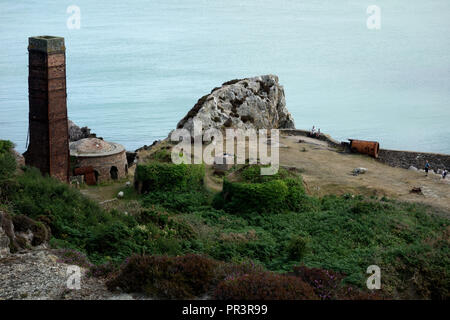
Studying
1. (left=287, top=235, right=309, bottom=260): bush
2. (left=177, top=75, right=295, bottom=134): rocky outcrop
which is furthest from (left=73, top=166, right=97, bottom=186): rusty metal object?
(left=287, top=235, right=309, bottom=260): bush

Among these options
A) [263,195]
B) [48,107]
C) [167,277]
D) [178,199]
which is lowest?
[178,199]

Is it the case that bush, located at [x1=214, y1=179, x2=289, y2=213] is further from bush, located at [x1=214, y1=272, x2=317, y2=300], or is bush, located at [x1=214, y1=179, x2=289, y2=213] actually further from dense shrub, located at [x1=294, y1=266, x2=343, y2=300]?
bush, located at [x1=214, y1=272, x2=317, y2=300]

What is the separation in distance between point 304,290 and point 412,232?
12.1 m

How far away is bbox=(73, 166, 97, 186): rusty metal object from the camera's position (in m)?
32.7

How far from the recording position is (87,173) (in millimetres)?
32938

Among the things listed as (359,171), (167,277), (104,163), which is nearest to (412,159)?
(359,171)

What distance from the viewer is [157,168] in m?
29.9

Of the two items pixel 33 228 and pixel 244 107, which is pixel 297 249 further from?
pixel 244 107

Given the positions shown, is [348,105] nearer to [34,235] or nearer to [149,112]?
[149,112]

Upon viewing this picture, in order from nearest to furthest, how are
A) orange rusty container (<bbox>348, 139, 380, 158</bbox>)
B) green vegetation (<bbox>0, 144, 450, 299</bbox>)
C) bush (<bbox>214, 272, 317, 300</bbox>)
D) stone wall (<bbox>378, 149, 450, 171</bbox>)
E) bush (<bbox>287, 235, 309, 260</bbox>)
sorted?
bush (<bbox>214, 272, 317, 300</bbox>)
green vegetation (<bbox>0, 144, 450, 299</bbox>)
bush (<bbox>287, 235, 309, 260</bbox>)
stone wall (<bbox>378, 149, 450, 171</bbox>)
orange rusty container (<bbox>348, 139, 380, 158</bbox>)

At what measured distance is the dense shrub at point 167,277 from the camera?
41.0 feet

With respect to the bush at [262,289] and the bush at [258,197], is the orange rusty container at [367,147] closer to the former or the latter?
the bush at [258,197]

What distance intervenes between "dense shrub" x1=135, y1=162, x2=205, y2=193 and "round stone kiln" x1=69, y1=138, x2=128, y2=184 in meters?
4.36

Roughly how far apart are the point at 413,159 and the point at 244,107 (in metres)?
13.6
